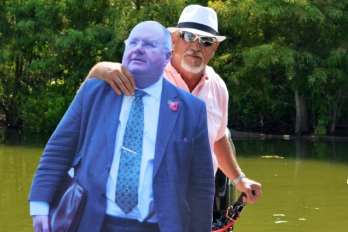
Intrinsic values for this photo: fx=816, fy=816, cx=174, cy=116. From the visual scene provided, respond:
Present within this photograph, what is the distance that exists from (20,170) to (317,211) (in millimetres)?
5429

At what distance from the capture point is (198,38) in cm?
334

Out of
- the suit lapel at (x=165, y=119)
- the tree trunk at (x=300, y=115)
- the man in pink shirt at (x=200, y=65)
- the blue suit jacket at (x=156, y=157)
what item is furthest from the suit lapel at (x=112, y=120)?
the tree trunk at (x=300, y=115)

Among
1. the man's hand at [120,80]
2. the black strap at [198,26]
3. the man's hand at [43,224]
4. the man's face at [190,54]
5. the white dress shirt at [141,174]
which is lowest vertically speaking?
the man's hand at [43,224]

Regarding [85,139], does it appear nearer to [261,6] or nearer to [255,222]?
[255,222]

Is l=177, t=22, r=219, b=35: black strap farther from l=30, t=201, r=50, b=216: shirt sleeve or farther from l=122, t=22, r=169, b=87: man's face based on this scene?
l=30, t=201, r=50, b=216: shirt sleeve

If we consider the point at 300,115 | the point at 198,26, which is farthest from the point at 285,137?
the point at 198,26

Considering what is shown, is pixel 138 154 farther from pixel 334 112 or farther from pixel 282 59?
pixel 334 112

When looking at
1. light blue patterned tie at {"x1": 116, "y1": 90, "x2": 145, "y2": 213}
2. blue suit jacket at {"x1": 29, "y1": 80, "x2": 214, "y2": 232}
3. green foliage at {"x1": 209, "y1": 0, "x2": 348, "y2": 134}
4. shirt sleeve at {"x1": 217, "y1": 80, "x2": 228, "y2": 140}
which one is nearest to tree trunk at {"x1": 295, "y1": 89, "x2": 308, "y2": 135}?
green foliage at {"x1": 209, "y1": 0, "x2": 348, "y2": 134}

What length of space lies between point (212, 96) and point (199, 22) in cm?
32

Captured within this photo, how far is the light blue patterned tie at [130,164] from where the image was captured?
2441mm

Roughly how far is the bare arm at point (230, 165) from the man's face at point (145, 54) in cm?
106

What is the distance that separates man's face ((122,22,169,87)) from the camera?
8.32 feet

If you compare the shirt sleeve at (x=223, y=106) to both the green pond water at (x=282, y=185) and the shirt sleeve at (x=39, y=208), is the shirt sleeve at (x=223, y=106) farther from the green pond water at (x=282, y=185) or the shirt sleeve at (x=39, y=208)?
the green pond water at (x=282, y=185)

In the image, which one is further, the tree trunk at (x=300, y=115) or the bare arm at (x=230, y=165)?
the tree trunk at (x=300, y=115)
